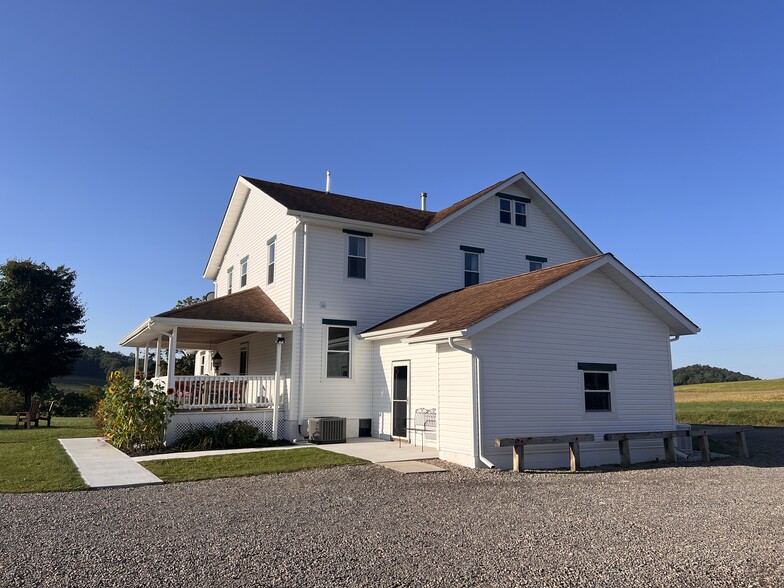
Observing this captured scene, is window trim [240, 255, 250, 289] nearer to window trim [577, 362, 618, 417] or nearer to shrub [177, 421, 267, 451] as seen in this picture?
shrub [177, 421, 267, 451]

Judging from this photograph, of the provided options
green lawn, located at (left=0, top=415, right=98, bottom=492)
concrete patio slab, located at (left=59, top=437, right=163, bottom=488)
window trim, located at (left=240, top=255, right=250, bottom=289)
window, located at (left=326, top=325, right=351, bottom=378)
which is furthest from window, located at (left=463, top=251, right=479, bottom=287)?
green lawn, located at (left=0, top=415, right=98, bottom=492)

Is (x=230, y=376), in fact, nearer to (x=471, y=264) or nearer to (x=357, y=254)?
(x=357, y=254)

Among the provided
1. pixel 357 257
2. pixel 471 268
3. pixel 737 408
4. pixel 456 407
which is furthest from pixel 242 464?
pixel 737 408

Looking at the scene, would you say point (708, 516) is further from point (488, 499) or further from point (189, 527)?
point (189, 527)

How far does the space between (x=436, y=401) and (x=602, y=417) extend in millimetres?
3826

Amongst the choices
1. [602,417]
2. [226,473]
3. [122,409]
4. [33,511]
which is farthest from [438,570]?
[122,409]

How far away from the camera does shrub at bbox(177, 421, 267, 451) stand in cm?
1408

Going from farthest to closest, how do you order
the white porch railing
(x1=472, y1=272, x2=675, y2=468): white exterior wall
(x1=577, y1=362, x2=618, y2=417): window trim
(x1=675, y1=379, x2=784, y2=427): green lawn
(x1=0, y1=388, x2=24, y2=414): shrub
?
(x1=0, y1=388, x2=24, y2=414): shrub, (x1=675, y1=379, x2=784, y2=427): green lawn, the white porch railing, (x1=577, y1=362, x2=618, y2=417): window trim, (x1=472, y1=272, x2=675, y2=468): white exterior wall

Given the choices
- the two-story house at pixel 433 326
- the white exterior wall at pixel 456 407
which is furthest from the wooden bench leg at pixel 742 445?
the white exterior wall at pixel 456 407

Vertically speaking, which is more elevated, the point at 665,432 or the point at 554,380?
the point at 554,380

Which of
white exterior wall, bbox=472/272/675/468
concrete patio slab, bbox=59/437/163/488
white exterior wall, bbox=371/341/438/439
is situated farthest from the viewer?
white exterior wall, bbox=371/341/438/439

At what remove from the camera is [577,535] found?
655 cm

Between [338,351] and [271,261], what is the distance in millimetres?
4064

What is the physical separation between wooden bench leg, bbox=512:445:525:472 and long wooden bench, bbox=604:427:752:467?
214cm
